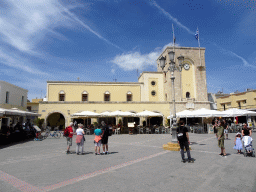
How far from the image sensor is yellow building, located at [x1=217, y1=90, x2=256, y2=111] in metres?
31.8

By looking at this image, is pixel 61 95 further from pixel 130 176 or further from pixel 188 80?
pixel 130 176

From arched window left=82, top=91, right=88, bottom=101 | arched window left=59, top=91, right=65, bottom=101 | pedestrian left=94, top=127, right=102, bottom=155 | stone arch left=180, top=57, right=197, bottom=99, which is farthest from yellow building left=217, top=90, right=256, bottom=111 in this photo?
pedestrian left=94, top=127, right=102, bottom=155

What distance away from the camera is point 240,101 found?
34875mm

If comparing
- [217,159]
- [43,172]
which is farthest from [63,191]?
[217,159]

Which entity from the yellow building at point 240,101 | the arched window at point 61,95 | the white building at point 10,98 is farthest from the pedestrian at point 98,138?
the yellow building at point 240,101

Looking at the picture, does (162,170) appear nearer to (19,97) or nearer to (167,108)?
(167,108)

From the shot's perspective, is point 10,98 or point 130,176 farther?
point 10,98

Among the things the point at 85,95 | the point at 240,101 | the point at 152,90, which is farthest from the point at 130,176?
the point at 240,101

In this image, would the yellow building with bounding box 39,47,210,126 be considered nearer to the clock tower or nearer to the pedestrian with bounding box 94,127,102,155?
the clock tower

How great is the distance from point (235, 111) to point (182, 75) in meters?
11.7

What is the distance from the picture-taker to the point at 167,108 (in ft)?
88.4

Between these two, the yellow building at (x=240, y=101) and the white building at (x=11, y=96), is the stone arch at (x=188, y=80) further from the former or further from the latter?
the white building at (x=11, y=96)

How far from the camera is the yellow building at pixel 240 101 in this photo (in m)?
31.8

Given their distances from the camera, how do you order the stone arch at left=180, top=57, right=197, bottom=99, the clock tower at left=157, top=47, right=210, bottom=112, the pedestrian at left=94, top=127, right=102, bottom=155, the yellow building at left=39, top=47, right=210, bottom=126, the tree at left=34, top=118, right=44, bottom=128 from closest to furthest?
the pedestrian at left=94, top=127, right=102, bottom=155 < the tree at left=34, top=118, right=44, bottom=128 < the yellow building at left=39, top=47, right=210, bottom=126 < the clock tower at left=157, top=47, right=210, bottom=112 < the stone arch at left=180, top=57, right=197, bottom=99
